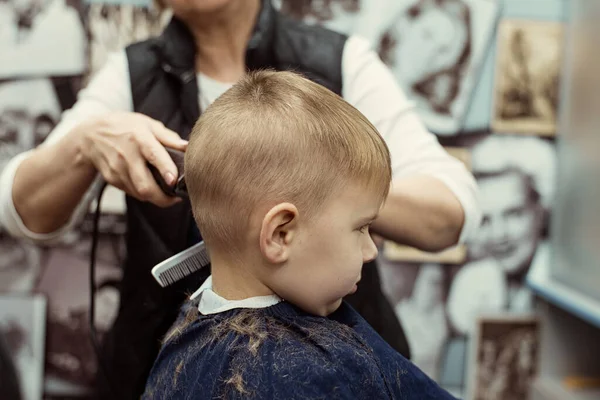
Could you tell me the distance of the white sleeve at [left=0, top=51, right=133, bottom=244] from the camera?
995 millimetres

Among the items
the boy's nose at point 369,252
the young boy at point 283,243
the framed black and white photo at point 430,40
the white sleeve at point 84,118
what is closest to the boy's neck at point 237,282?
the young boy at point 283,243

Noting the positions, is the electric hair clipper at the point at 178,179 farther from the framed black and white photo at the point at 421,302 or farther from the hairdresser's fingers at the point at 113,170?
the framed black and white photo at the point at 421,302

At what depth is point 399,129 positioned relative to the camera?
1.03 meters

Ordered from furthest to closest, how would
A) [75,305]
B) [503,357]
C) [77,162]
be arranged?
[503,357] → [75,305] → [77,162]

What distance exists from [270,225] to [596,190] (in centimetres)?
119

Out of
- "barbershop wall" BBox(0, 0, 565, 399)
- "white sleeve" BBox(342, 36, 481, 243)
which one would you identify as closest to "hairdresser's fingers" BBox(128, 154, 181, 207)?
"white sleeve" BBox(342, 36, 481, 243)

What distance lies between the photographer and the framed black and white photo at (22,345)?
1651mm

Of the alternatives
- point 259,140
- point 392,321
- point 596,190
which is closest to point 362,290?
point 392,321

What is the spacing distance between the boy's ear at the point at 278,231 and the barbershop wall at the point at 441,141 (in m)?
1.11

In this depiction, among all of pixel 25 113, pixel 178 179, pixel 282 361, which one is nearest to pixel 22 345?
pixel 25 113

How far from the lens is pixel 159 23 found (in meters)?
1.62

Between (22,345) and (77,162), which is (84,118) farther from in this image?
(22,345)

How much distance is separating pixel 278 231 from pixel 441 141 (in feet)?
3.94

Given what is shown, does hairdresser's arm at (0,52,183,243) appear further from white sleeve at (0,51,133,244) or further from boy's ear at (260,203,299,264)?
boy's ear at (260,203,299,264)
